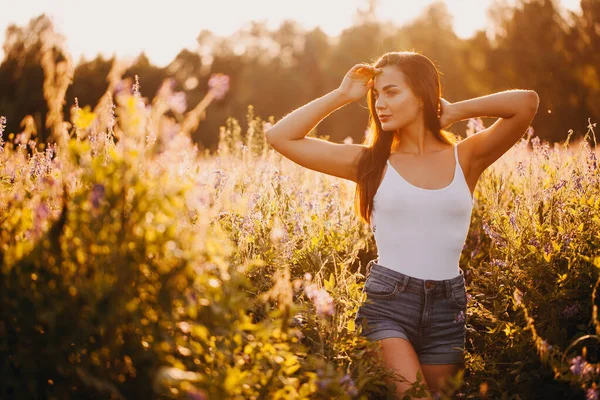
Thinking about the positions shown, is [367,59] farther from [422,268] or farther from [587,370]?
[587,370]

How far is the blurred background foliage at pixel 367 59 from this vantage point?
61.8 feet

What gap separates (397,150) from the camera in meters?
3.05

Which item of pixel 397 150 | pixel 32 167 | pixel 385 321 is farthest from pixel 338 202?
pixel 32 167

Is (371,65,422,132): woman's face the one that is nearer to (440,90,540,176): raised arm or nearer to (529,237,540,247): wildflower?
(440,90,540,176): raised arm

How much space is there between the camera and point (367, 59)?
26844 millimetres

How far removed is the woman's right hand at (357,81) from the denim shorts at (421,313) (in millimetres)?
935

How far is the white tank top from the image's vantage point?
8.97 ft

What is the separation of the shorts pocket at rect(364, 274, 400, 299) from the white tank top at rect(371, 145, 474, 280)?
0.28 feet

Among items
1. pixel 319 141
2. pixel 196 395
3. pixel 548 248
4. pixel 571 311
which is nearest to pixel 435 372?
pixel 571 311

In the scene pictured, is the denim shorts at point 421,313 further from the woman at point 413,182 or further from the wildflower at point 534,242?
the wildflower at point 534,242

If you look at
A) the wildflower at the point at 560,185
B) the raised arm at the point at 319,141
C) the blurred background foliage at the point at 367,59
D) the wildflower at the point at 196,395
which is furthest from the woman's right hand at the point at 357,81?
the blurred background foliage at the point at 367,59

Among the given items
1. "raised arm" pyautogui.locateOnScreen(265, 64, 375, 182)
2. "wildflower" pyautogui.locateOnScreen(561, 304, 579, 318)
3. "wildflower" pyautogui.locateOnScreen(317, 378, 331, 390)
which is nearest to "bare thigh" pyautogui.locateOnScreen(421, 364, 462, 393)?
"wildflower" pyautogui.locateOnScreen(561, 304, 579, 318)

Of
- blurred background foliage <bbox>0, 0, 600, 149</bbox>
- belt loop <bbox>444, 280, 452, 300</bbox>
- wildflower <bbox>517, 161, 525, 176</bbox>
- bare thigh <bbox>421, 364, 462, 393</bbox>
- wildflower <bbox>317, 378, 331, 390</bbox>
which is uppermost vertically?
blurred background foliage <bbox>0, 0, 600, 149</bbox>

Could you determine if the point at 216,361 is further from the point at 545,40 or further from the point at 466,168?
the point at 545,40
